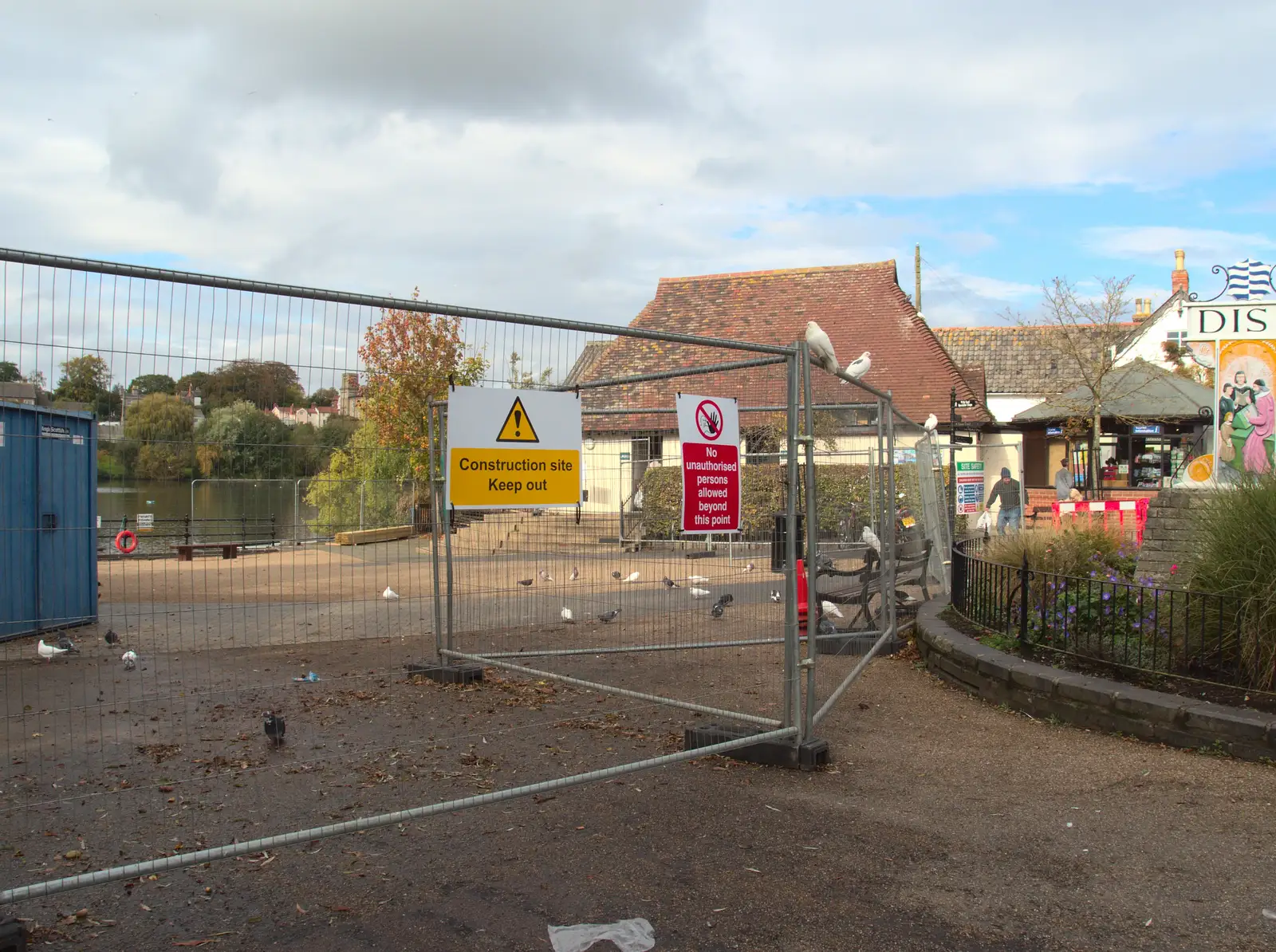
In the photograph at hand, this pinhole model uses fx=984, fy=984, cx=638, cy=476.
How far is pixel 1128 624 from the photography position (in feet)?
22.7

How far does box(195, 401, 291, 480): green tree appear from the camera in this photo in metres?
4.16

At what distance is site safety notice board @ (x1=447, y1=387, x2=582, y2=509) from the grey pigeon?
6.32 ft

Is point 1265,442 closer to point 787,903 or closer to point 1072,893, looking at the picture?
point 1072,893

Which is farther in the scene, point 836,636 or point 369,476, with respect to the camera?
point 836,636

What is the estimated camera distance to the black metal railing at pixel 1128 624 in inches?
246

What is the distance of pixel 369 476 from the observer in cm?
670

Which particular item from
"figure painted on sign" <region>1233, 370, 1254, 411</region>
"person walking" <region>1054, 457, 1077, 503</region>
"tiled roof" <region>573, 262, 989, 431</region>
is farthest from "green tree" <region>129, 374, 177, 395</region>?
"person walking" <region>1054, 457, 1077, 503</region>

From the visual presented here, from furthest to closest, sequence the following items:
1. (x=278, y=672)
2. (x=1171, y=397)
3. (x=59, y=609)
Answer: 1. (x=1171, y=397)
2. (x=59, y=609)
3. (x=278, y=672)

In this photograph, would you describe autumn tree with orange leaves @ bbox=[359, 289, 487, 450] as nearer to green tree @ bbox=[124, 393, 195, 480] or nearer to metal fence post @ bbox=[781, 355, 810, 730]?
green tree @ bbox=[124, 393, 195, 480]

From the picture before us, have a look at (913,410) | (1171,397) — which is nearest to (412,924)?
(913,410)

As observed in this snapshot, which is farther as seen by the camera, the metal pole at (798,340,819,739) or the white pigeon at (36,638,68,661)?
the white pigeon at (36,638,68,661)

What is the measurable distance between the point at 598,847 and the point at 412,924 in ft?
3.26

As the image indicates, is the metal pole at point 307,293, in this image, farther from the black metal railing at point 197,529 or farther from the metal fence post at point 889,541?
the metal fence post at point 889,541

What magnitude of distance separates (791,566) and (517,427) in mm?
1718
